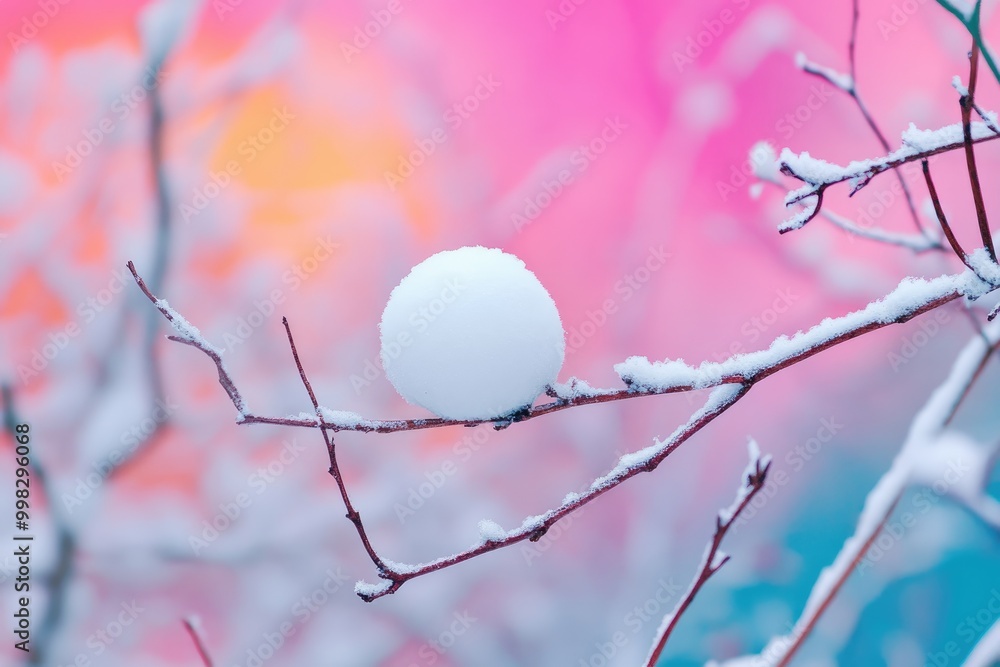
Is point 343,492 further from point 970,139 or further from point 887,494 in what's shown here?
point 887,494

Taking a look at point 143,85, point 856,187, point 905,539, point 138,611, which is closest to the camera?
point 856,187

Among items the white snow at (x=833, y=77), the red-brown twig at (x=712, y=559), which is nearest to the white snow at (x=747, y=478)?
the red-brown twig at (x=712, y=559)

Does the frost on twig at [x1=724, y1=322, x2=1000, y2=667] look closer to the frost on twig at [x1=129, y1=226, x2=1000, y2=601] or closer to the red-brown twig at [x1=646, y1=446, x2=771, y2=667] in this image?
the red-brown twig at [x1=646, y1=446, x2=771, y2=667]

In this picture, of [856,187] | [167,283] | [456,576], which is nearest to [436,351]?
[856,187]

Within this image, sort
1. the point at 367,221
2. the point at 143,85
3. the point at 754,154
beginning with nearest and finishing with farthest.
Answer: the point at 754,154, the point at 143,85, the point at 367,221

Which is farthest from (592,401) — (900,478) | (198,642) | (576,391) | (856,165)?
(900,478)

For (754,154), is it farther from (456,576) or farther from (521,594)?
(521,594)

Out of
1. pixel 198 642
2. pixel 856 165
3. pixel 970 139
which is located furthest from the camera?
pixel 198 642
